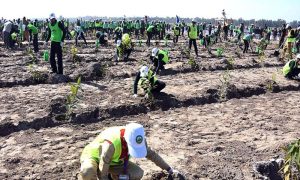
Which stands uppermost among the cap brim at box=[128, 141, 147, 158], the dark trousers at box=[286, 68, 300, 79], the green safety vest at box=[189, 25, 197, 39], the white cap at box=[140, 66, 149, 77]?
the green safety vest at box=[189, 25, 197, 39]

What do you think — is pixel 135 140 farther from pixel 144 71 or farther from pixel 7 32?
pixel 7 32

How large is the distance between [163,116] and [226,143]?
1.60 m

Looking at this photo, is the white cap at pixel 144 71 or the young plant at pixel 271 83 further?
the young plant at pixel 271 83

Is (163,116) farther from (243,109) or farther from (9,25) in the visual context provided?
(9,25)

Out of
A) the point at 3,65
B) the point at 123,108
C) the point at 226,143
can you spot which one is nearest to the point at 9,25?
the point at 3,65

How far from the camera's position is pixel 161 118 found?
698 centimetres

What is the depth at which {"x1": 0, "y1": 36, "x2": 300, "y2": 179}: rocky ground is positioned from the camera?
5.04 m

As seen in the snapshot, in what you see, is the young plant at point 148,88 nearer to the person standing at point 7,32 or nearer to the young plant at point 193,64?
the young plant at point 193,64

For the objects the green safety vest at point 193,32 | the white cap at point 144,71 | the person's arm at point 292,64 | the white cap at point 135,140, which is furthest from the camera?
the green safety vest at point 193,32

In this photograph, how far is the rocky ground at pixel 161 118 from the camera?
5.04 meters

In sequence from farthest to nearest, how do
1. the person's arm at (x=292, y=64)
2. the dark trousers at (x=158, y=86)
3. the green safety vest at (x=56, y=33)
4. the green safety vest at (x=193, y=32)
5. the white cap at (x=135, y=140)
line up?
1. the green safety vest at (x=193, y=32)
2. the person's arm at (x=292, y=64)
3. the green safety vest at (x=56, y=33)
4. the dark trousers at (x=158, y=86)
5. the white cap at (x=135, y=140)

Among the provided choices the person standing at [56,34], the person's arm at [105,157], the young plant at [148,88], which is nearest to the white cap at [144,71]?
the young plant at [148,88]

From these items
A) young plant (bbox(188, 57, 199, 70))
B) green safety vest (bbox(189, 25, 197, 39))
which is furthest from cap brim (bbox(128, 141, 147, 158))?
green safety vest (bbox(189, 25, 197, 39))

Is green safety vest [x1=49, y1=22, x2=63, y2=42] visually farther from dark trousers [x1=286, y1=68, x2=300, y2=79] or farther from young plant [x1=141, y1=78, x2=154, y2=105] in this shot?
dark trousers [x1=286, y1=68, x2=300, y2=79]
